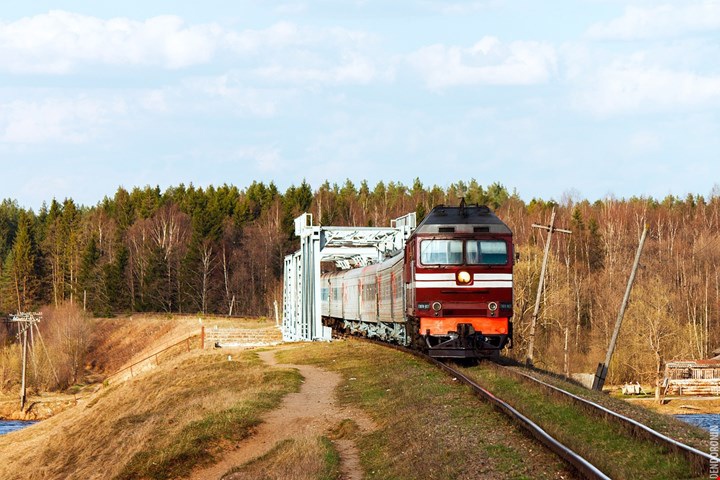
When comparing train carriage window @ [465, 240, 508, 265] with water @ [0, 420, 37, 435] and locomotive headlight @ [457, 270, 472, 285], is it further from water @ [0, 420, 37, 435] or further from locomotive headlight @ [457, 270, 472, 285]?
water @ [0, 420, 37, 435]

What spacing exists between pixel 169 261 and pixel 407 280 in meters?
87.3

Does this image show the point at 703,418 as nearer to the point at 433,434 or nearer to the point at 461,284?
the point at 461,284

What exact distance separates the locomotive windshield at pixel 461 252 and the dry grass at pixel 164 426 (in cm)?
543

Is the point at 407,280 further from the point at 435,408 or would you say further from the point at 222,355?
the point at 222,355

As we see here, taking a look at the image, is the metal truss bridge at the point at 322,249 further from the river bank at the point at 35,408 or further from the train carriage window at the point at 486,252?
the train carriage window at the point at 486,252

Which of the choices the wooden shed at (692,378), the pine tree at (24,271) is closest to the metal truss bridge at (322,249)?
the wooden shed at (692,378)

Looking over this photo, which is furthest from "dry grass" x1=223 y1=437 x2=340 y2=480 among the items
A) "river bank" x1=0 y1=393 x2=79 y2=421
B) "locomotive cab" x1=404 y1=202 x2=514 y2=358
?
"river bank" x1=0 y1=393 x2=79 y2=421

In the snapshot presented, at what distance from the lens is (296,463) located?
50.8 ft

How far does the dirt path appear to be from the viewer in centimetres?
1662

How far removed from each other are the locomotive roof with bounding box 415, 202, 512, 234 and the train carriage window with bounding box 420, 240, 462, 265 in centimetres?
36

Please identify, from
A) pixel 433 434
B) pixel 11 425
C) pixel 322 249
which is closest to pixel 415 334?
pixel 433 434

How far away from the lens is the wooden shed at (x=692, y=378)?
192 feet

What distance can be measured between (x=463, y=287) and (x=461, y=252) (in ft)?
3.15

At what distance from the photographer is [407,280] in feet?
89.8
